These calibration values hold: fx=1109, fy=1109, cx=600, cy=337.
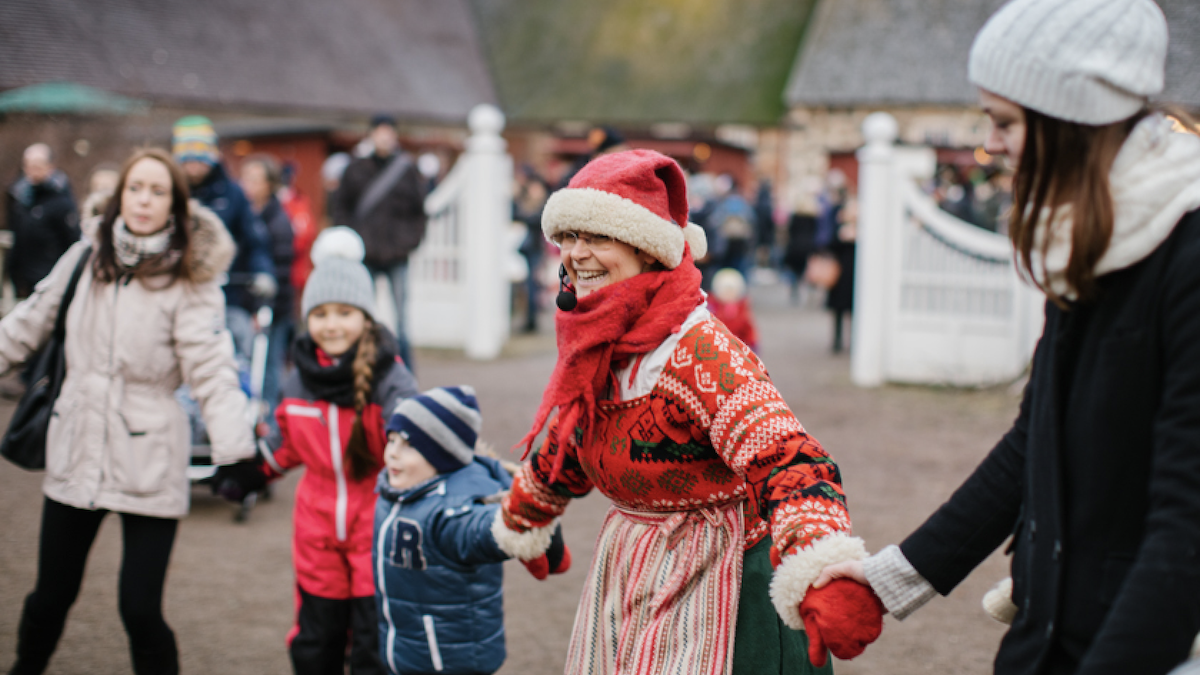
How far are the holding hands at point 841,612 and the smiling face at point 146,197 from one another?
8.08 ft

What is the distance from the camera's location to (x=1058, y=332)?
5.49 feet

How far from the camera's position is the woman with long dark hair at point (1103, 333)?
145cm

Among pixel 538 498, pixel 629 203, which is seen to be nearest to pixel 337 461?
pixel 538 498

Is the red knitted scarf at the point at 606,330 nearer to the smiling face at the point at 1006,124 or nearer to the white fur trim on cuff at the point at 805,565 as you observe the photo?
the white fur trim on cuff at the point at 805,565

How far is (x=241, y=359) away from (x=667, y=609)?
15.1 ft

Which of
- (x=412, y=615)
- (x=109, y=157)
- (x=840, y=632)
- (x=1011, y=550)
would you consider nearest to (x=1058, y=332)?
(x=1011, y=550)

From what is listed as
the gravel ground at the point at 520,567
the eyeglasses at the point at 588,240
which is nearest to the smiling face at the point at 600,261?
the eyeglasses at the point at 588,240

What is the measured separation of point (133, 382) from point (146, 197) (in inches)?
22.9

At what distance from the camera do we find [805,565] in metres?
1.98

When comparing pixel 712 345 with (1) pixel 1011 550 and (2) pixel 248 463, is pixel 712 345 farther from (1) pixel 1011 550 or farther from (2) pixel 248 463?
(2) pixel 248 463

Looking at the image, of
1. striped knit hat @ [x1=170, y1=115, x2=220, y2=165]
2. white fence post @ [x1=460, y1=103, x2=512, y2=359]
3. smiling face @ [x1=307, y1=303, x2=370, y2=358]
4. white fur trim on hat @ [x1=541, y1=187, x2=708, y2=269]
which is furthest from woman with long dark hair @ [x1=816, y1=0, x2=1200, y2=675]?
white fence post @ [x1=460, y1=103, x2=512, y2=359]

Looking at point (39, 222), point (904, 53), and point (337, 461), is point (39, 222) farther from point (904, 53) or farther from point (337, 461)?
point (904, 53)

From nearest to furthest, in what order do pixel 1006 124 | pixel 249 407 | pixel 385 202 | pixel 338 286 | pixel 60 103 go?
pixel 1006 124
pixel 338 286
pixel 249 407
pixel 385 202
pixel 60 103

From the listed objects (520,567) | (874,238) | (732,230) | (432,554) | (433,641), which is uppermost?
(732,230)
